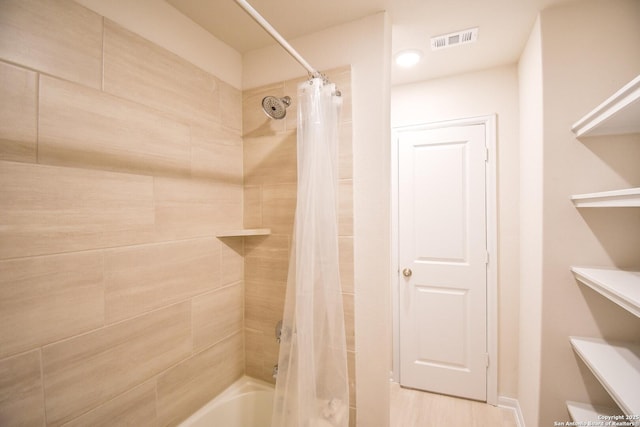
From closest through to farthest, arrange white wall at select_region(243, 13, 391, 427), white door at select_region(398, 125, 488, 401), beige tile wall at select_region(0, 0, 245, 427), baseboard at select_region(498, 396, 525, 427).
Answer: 1. beige tile wall at select_region(0, 0, 245, 427)
2. white wall at select_region(243, 13, 391, 427)
3. baseboard at select_region(498, 396, 525, 427)
4. white door at select_region(398, 125, 488, 401)

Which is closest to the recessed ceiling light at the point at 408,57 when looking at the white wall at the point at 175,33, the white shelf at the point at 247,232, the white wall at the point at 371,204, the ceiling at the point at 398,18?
the ceiling at the point at 398,18

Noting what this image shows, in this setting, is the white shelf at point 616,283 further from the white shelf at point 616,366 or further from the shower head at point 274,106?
the shower head at point 274,106

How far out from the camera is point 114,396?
3.19ft

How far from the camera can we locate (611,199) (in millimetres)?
921

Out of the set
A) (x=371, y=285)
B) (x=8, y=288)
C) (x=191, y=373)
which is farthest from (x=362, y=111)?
(x=191, y=373)

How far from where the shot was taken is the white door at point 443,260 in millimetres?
1900

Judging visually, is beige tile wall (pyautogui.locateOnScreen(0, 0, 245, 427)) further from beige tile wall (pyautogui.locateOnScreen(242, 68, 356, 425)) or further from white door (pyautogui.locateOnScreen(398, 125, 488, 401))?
white door (pyautogui.locateOnScreen(398, 125, 488, 401))

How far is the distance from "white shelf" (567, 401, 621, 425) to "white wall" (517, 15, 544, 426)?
128 mm

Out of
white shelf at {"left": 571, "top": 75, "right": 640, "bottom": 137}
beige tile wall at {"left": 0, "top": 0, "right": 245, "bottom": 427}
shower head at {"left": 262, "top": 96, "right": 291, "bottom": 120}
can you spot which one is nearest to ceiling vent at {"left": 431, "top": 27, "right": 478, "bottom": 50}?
white shelf at {"left": 571, "top": 75, "right": 640, "bottom": 137}

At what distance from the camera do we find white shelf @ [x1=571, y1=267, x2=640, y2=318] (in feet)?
2.64

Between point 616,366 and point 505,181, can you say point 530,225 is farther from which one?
point 616,366

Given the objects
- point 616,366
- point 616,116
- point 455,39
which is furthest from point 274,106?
point 616,366

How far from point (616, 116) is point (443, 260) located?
1.27 m

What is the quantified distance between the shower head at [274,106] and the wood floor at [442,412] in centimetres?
208
